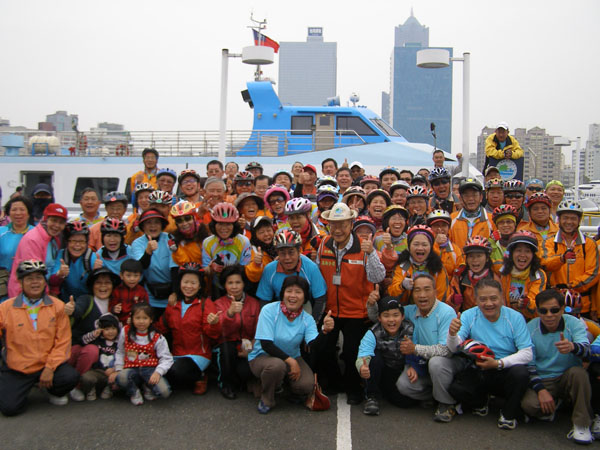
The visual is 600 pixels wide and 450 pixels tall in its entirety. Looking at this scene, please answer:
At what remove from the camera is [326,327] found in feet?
14.9

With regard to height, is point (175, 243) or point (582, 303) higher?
point (175, 243)

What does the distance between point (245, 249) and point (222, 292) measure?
53 centimetres

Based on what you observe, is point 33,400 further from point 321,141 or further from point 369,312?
point 321,141

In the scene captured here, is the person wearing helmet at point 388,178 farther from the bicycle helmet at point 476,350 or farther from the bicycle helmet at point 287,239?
the bicycle helmet at point 476,350

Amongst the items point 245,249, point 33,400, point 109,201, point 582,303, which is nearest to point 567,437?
point 582,303

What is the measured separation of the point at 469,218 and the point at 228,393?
3.42 metres

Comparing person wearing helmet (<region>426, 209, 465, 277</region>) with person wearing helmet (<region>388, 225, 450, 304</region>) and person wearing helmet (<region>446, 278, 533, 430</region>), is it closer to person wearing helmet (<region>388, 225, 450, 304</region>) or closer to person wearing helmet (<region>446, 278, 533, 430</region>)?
person wearing helmet (<region>388, 225, 450, 304</region>)

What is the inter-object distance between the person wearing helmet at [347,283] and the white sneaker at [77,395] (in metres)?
2.36

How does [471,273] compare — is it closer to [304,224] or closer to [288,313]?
[304,224]

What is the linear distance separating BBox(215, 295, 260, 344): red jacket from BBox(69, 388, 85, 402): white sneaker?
4.58ft

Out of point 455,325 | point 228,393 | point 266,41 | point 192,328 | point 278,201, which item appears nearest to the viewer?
point 455,325

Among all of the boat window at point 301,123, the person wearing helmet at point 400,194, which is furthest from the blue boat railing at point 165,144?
the person wearing helmet at point 400,194

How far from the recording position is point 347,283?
196 inches

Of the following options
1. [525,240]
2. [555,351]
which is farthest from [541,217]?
[555,351]
